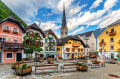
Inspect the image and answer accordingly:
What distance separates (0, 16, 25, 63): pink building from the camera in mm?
17763

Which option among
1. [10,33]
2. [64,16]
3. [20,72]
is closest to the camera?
[20,72]

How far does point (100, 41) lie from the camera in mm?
30750

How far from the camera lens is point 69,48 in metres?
31.1

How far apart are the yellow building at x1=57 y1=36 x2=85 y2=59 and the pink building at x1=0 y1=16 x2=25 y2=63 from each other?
1334 centimetres

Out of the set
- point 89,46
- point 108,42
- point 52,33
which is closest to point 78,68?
point 52,33

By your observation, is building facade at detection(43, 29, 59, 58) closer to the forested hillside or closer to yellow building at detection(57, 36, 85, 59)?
yellow building at detection(57, 36, 85, 59)

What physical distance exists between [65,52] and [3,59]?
19.0m

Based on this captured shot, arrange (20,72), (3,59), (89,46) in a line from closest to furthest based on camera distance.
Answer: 1. (20,72)
2. (3,59)
3. (89,46)

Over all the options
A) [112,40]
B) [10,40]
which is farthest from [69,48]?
[10,40]

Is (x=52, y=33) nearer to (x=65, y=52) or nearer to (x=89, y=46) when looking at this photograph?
(x=65, y=52)

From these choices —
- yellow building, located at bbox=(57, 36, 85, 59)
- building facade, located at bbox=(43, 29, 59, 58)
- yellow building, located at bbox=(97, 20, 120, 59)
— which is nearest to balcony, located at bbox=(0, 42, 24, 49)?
building facade, located at bbox=(43, 29, 59, 58)

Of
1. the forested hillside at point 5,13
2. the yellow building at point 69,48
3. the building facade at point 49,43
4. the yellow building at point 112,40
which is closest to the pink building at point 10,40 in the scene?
the building facade at point 49,43

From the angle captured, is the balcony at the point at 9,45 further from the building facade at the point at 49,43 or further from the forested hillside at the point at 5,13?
the forested hillside at the point at 5,13

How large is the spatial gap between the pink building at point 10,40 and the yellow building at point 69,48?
43.8 feet
